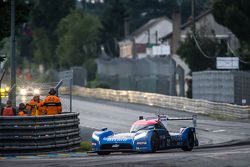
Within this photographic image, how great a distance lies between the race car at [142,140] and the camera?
21.6 metres

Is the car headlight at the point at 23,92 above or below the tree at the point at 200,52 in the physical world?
below

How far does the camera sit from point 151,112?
48.7 meters

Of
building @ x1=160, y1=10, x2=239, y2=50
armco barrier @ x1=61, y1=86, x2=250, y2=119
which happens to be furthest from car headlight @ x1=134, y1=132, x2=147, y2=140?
building @ x1=160, y1=10, x2=239, y2=50

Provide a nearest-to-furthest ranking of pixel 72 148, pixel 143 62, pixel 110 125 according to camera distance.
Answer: pixel 72 148 → pixel 110 125 → pixel 143 62

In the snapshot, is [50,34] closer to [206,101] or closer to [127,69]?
[127,69]

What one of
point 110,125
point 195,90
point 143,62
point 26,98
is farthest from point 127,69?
point 26,98

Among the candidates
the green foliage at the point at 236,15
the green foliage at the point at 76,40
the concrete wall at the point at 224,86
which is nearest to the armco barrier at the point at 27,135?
the concrete wall at the point at 224,86

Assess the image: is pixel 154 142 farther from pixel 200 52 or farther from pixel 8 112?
pixel 200 52

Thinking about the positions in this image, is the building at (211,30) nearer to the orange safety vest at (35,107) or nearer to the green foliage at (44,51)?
the green foliage at (44,51)

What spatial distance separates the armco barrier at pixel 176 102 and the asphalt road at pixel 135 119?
0.92 m

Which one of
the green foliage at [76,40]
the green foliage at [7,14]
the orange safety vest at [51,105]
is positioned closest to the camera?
the orange safety vest at [51,105]

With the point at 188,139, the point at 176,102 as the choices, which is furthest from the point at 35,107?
the point at 176,102

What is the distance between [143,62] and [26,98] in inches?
1452

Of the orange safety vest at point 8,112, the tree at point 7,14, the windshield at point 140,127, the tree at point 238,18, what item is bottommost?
the windshield at point 140,127
